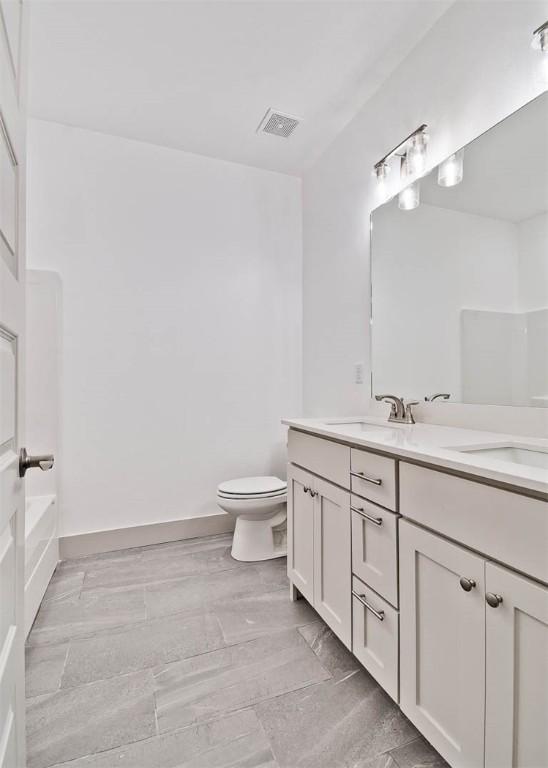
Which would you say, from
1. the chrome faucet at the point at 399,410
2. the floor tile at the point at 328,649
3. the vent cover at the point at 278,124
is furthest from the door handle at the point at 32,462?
the vent cover at the point at 278,124

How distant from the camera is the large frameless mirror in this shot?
1302 millimetres

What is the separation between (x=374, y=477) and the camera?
1.23 meters

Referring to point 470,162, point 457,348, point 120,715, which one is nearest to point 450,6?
point 470,162

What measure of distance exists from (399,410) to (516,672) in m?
1.13

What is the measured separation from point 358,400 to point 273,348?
2.76 feet

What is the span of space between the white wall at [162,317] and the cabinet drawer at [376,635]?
152cm

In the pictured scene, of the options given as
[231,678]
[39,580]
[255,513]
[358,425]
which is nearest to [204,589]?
[255,513]

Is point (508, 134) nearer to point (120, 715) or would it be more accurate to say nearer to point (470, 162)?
point (470, 162)

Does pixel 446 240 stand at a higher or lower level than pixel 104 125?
lower

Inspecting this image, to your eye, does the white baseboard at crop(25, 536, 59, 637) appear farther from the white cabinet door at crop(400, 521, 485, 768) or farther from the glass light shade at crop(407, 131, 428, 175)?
the glass light shade at crop(407, 131, 428, 175)

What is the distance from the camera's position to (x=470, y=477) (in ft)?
2.93

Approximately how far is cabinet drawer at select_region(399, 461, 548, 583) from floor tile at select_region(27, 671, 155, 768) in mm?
1033

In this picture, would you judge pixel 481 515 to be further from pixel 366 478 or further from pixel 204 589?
pixel 204 589

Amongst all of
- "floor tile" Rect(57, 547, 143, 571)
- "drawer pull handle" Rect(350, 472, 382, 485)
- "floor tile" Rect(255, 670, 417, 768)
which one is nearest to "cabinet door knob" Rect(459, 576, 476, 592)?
"drawer pull handle" Rect(350, 472, 382, 485)
